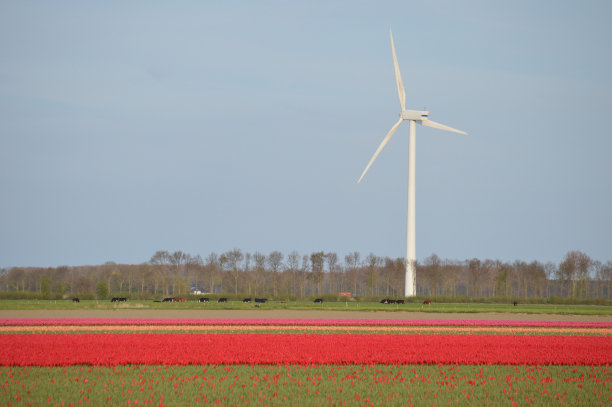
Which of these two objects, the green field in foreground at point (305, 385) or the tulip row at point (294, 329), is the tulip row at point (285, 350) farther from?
the tulip row at point (294, 329)

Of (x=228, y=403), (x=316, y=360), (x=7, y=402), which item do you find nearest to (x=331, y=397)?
(x=228, y=403)

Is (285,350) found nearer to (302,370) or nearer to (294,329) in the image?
(302,370)

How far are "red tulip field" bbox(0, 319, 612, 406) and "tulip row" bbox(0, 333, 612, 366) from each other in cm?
4

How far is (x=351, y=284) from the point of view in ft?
505

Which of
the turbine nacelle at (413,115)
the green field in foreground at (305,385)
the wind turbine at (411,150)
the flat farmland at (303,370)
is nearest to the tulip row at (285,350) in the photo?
the flat farmland at (303,370)

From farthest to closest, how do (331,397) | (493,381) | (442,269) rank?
(442,269) < (493,381) < (331,397)

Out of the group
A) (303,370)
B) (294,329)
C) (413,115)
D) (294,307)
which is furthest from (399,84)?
(303,370)

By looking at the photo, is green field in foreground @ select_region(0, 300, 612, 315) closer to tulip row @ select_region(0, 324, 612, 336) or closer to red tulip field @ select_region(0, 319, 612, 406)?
tulip row @ select_region(0, 324, 612, 336)

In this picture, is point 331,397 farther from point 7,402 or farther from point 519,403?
point 7,402

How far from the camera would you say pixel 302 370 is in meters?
22.6

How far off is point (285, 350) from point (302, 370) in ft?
11.8

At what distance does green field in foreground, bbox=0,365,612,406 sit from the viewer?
17.3 metres

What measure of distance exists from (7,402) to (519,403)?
41.7 ft

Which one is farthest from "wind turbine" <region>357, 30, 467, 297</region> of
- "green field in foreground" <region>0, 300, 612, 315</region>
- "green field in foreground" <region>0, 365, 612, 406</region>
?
"green field in foreground" <region>0, 365, 612, 406</region>
